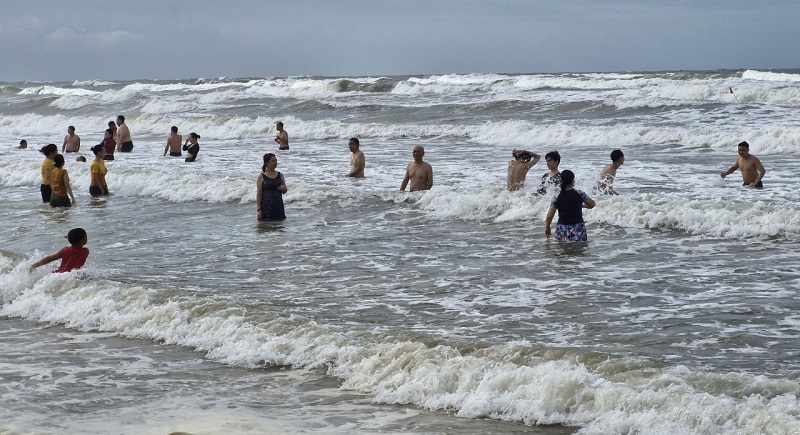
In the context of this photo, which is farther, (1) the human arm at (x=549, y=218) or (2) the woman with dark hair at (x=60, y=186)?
(2) the woman with dark hair at (x=60, y=186)

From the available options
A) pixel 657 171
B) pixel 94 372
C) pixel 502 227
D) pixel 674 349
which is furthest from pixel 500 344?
pixel 657 171

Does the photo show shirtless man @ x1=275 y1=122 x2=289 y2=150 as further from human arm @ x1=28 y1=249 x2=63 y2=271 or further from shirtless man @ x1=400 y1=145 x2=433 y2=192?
human arm @ x1=28 y1=249 x2=63 y2=271

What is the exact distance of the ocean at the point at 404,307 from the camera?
606 centimetres

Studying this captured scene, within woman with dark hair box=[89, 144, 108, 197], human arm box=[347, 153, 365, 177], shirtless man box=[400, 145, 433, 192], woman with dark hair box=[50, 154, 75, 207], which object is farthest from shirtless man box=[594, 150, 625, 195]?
woman with dark hair box=[89, 144, 108, 197]

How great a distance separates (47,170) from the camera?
1661 centimetres

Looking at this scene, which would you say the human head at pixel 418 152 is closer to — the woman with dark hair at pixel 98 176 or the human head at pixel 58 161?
the human head at pixel 58 161

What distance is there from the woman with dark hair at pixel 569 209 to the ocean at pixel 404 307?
20 centimetres

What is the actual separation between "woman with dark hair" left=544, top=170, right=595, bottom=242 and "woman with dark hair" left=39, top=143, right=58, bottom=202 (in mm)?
→ 9269

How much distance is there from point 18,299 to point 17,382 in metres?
2.98

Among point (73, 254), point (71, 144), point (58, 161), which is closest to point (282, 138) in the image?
point (71, 144)

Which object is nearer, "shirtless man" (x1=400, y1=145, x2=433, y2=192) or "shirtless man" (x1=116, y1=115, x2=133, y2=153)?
"shirtless man" (x1=400, y1=145, x2=433, y2=192)

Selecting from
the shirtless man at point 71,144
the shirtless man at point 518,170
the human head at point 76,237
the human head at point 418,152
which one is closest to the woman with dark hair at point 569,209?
the shirtless man at point 518,170

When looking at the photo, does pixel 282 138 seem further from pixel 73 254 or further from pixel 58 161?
pixel 73 254

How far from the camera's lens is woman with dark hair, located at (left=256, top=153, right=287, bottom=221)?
14.0 metres
